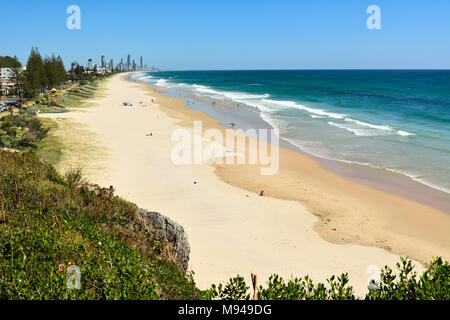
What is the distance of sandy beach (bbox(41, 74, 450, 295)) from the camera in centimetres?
1036

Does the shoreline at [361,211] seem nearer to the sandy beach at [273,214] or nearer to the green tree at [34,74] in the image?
the sandy beach at [273,214]

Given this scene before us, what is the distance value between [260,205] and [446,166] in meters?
14.0

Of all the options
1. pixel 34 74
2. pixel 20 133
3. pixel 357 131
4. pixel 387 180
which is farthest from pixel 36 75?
pixel 387 180

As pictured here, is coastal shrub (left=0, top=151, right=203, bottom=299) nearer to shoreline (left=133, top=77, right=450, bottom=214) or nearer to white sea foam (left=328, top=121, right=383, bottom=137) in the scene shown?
shoreline (left=133, top=77, right=450, bottom=214)

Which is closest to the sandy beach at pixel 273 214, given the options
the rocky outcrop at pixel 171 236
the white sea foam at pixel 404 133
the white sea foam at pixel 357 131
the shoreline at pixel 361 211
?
the shoreline at pixel 361 211

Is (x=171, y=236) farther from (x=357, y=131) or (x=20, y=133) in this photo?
(x=357, y=131)

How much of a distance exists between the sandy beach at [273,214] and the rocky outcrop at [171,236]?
3.84 ft

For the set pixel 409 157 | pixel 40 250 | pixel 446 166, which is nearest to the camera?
pixel 40 250

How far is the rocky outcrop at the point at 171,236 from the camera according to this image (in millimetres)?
8297

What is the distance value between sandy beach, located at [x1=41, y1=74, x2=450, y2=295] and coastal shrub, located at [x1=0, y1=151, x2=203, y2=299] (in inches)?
118

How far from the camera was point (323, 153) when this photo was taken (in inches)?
957

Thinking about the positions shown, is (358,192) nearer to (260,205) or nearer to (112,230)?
(260,205)

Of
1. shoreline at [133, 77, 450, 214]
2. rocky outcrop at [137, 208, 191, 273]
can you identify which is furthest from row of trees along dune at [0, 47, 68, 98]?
rocky outcrop at [137, 208, 191, 273]
